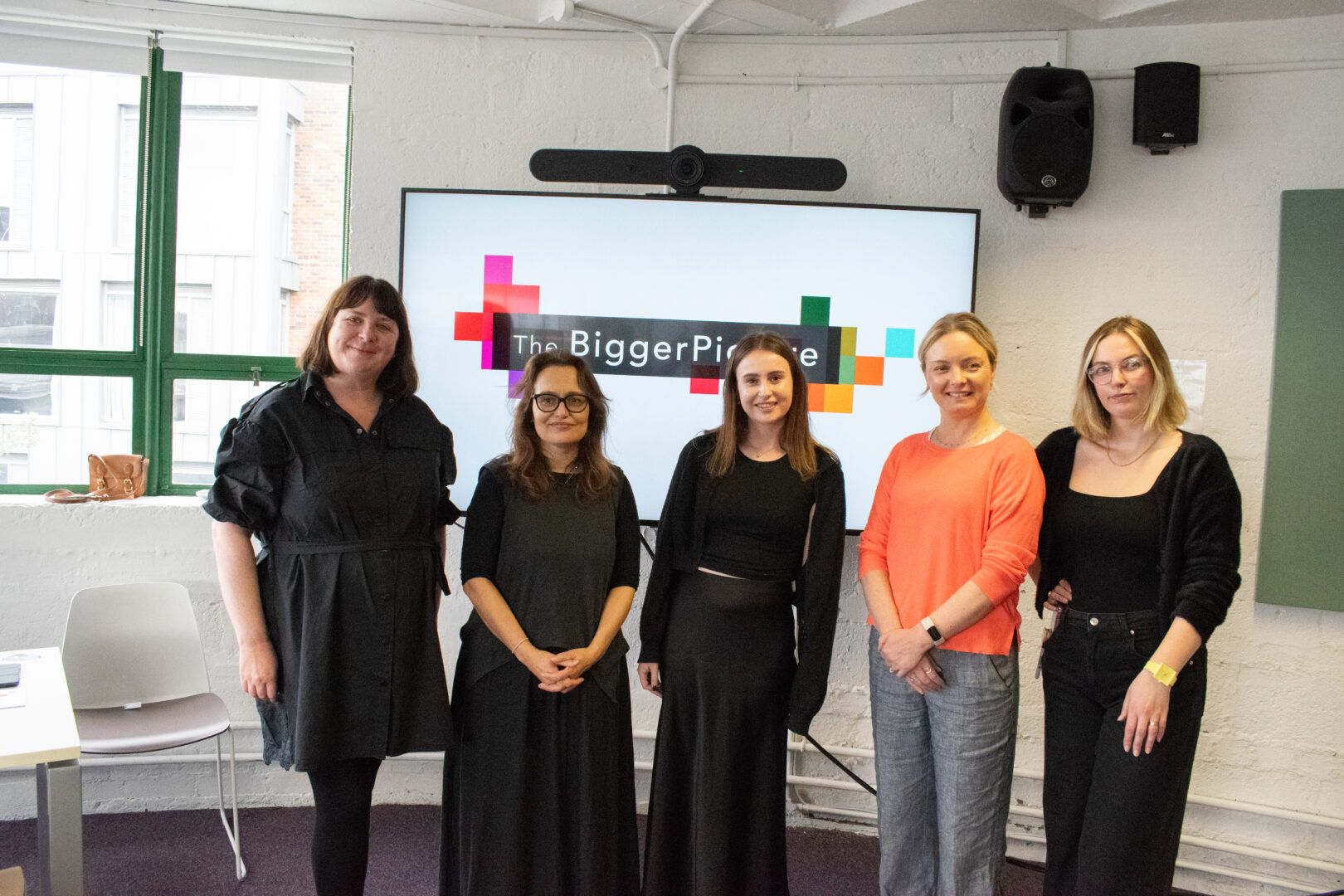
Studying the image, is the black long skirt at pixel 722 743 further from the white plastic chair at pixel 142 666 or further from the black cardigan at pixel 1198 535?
the white plastic chair at pixel 142 666

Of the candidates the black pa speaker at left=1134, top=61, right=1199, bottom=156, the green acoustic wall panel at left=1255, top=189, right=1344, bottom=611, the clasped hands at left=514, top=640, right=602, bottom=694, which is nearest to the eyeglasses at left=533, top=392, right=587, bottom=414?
the clasped hands at left=514, top=640, right=602, bottom=694

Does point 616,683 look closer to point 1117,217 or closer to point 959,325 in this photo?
point 959,325

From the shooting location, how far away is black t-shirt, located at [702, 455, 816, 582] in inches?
80.0

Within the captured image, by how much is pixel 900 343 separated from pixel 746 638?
119cm

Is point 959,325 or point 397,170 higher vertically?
point 397,170

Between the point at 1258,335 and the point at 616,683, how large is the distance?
7.25 feet

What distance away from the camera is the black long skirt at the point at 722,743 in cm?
202

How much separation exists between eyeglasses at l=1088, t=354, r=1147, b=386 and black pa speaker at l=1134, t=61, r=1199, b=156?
1227 millimetres

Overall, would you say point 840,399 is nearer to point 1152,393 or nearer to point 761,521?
point 761,521

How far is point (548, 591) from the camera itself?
1971 millimetres

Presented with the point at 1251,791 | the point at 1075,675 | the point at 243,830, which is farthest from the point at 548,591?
the point at 1251,791

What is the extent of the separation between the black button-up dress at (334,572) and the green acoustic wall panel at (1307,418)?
245cm

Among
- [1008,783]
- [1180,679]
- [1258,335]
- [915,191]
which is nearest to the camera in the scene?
[1180,679]

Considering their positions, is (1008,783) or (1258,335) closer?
(1008,783)
